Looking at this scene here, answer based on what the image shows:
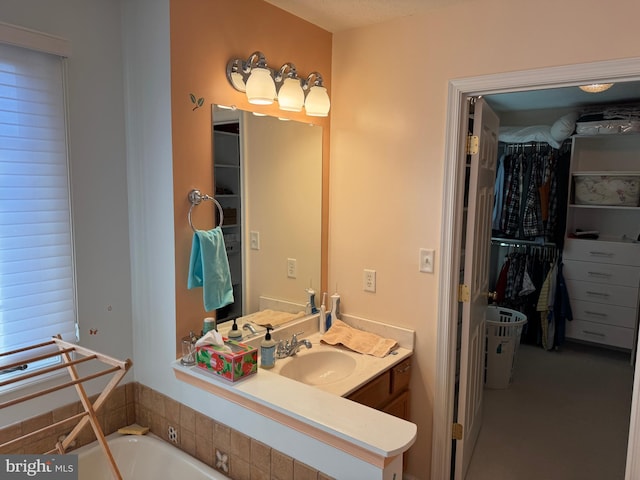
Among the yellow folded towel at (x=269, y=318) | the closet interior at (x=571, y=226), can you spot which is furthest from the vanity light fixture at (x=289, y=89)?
the closet interior at (x=571, y=226)

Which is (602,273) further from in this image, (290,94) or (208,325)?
(208,325)

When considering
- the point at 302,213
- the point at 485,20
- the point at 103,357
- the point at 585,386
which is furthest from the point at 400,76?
the point at 585,386

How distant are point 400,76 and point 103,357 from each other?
180cm

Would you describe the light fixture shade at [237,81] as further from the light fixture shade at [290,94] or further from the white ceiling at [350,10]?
the white ceiling at [350,10]

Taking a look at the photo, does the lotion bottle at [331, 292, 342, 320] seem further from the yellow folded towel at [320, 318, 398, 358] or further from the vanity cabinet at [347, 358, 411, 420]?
the vanity cabinet at [347, 358, 411, 420]

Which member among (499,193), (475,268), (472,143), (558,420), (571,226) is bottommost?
(558,420)

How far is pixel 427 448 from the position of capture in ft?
7.70

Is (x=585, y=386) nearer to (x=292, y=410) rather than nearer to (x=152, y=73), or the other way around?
(x=292, y=410)

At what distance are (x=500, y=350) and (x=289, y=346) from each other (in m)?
2.18

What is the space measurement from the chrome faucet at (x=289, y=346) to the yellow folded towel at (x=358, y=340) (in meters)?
0.15

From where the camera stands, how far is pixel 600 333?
14.3 feet

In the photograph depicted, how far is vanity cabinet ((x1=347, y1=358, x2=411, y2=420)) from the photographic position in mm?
1989

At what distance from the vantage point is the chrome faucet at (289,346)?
215 cm

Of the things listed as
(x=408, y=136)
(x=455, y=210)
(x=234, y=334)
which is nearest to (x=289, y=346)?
(x=234, y=334)
